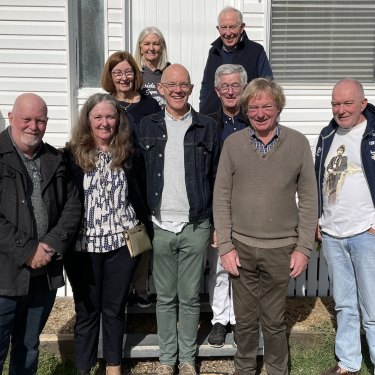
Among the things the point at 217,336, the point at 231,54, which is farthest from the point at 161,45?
the point at 217,336

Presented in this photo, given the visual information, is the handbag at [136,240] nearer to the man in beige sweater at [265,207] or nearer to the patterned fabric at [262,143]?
the man in beige sweater at [265,207]

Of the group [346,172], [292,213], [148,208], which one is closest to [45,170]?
[148,208]

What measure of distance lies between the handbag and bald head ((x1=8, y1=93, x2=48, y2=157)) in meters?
0.88

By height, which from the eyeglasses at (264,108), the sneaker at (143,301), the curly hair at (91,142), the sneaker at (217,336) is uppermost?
the eyeglasses at (264,108)

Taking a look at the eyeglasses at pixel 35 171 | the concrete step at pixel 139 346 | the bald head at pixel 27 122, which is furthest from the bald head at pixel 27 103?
the concrete step at pixel 139 346

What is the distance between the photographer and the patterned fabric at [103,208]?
11.4 ft

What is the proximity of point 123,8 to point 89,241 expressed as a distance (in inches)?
141

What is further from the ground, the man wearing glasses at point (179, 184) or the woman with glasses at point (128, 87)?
the woman with glasses at point (128, 87)

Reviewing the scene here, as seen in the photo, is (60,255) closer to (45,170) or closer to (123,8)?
(45,170)

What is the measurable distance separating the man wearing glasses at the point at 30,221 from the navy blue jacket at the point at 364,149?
1681mm

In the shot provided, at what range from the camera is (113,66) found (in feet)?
13.4

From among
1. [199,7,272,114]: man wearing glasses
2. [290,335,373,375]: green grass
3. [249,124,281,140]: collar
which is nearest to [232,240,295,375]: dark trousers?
[290,335,373,375]: green grass

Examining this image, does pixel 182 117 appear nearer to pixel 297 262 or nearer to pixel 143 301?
pixel 297 262

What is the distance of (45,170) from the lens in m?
3.11
